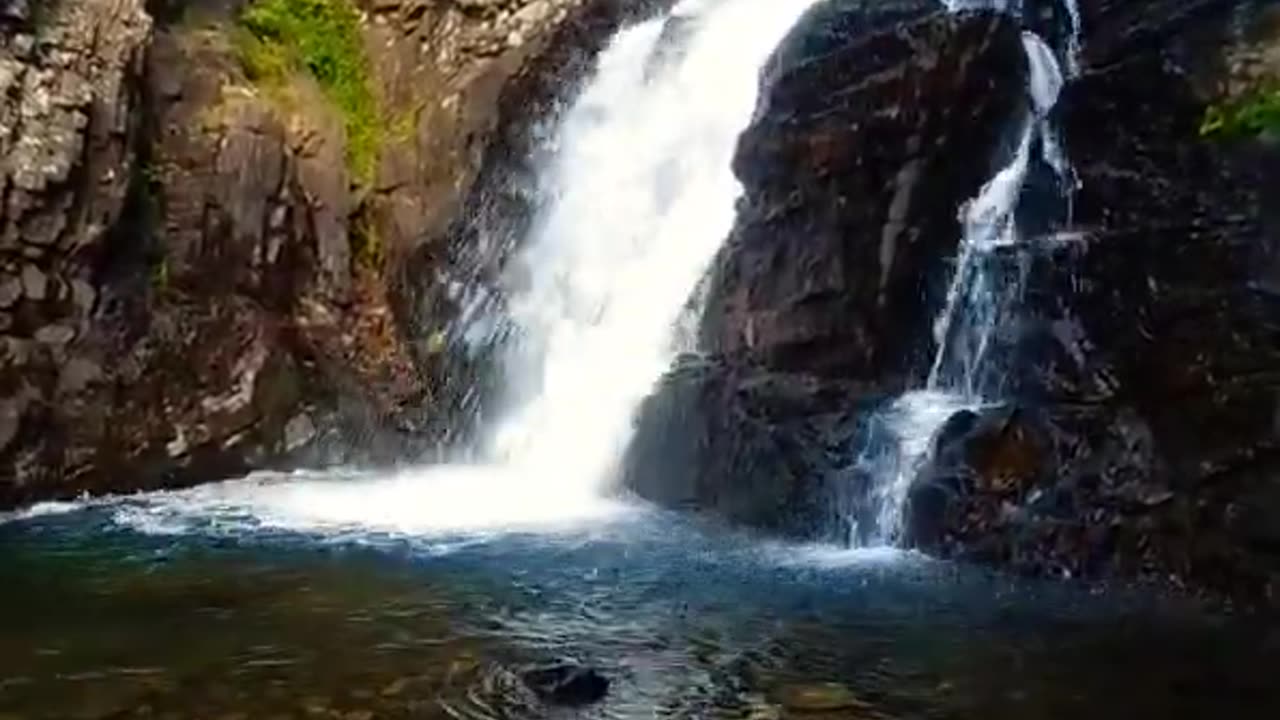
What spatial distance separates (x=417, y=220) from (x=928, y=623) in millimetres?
9744

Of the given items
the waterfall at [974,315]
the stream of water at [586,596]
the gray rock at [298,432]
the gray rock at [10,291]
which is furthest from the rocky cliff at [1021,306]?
the gray rock at [10,291]

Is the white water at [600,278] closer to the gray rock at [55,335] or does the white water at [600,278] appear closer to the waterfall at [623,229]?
the waterfall at [623,229]

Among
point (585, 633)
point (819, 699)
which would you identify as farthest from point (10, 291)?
point (819, 699)

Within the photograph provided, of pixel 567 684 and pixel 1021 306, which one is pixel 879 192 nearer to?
pixel 1021 306

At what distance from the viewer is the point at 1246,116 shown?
10.2 meters

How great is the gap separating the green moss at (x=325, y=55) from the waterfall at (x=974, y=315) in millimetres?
7442

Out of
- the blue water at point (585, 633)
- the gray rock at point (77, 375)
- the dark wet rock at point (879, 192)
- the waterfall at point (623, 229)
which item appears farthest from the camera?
the waterfall at point (623, 229)

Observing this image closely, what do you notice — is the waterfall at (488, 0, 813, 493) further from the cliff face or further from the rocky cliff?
the rocky cliff

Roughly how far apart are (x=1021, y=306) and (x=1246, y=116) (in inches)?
83.8

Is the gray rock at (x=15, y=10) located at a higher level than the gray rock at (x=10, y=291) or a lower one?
higher

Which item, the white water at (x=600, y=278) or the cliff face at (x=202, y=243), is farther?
the white water at (x=600, y=278)

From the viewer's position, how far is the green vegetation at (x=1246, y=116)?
10008 millimetres

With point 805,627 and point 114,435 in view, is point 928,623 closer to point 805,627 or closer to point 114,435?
point 805,627

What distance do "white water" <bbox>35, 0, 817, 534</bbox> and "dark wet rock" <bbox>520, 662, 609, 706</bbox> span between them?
4.97 meters
